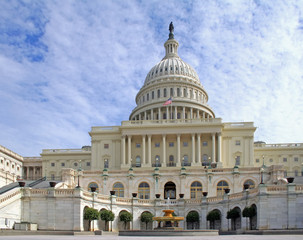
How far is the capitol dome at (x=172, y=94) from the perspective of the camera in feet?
400

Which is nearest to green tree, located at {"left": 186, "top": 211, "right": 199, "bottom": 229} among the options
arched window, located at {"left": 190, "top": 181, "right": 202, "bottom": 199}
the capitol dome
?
arched window, located at {"left": 190, "top": 181, "right": 202, "bottom": 199}

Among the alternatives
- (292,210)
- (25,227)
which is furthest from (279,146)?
(25,227)

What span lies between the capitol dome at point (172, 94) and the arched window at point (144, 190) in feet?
162

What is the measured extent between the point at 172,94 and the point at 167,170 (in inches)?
2448

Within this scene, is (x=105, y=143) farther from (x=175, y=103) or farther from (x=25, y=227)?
(x=25, y=227)

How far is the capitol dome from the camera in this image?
12206 centimetres

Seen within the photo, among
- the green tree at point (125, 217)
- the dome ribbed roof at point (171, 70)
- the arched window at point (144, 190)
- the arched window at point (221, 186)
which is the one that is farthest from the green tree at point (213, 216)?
the dome ribbed roof at point (171, 70)

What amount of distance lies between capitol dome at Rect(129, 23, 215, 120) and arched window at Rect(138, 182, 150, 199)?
162 ft

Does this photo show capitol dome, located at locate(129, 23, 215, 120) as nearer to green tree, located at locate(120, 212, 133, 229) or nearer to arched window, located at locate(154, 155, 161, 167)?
arched window, located at locate(154, 155, 161, 167)

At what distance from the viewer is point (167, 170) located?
6831 centimetres

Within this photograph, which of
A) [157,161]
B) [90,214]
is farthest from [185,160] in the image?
[90,214]

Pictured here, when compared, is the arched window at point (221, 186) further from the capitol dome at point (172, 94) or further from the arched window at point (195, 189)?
the capitol dome at point (172, 94)

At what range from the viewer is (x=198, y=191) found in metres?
66.6

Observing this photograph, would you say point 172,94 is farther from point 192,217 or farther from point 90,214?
point 90,214
